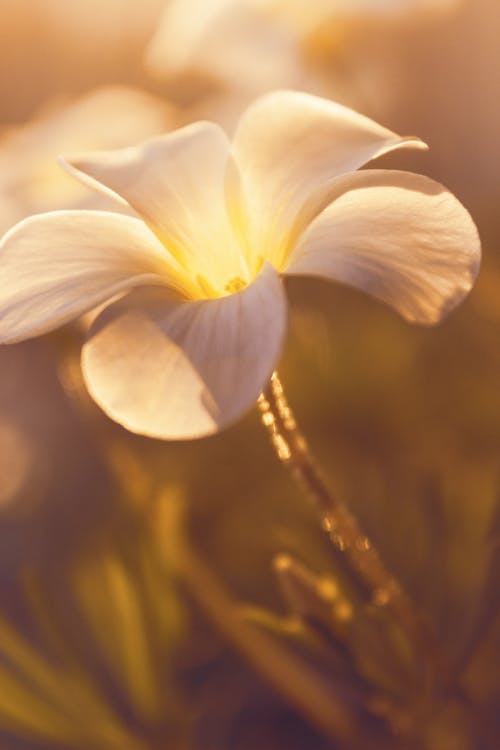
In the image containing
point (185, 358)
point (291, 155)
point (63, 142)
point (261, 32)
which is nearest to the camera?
point (185, 358)

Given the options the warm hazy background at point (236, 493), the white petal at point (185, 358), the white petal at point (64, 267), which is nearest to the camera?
the white petal at point (185, 358)

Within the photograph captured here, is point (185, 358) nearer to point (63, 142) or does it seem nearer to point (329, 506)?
point (329, 506)

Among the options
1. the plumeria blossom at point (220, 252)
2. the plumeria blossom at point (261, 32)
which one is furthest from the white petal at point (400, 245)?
the plumeria blossom at point (261, 32)

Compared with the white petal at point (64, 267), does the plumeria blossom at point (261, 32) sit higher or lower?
lower

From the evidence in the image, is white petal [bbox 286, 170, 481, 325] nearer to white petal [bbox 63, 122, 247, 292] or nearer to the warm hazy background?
white petal [bbox 63, 122, 247, 292]

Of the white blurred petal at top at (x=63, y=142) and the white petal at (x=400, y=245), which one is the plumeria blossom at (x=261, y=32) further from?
the white petal at (x=400, y=245)

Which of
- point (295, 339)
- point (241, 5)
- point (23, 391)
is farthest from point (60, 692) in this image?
point (23, 391)

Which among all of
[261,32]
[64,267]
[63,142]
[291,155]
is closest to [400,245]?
[291,155]
